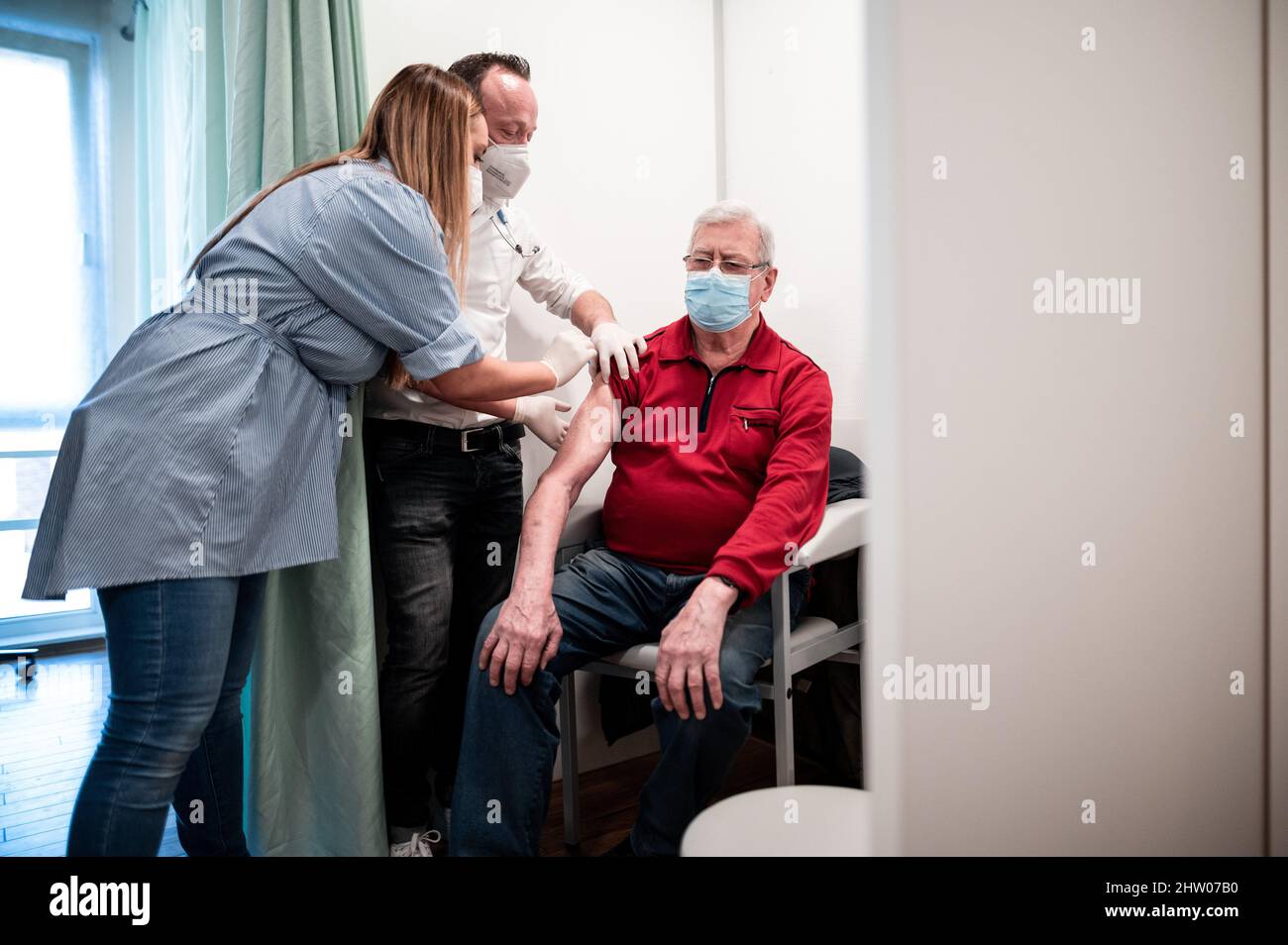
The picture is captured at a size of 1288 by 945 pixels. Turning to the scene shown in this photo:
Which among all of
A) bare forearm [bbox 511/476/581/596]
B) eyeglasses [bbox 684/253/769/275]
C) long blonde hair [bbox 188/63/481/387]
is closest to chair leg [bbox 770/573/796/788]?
bare forearm [bbox 511/476/581/596]

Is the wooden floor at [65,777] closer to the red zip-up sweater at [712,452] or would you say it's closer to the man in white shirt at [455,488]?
the man in white shirt at [455,488]

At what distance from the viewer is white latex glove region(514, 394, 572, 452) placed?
1.65m

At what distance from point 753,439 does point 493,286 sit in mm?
604

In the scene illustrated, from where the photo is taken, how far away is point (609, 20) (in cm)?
210

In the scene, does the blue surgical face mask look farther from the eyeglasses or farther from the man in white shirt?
the man in white shirt

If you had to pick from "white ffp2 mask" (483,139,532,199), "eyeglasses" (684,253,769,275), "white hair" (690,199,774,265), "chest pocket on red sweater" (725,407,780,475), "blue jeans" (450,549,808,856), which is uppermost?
"white ffp2 mask" (483,139,532,199)

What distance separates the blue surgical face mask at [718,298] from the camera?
5.39ft

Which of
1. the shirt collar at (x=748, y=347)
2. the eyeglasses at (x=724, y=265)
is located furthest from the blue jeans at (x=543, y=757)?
the eyeglasses at (x=724, y=265)

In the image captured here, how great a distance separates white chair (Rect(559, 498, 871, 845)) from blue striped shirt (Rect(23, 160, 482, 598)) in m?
0.59

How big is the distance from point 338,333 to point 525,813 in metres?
0.81

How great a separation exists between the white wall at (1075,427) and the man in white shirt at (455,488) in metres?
0.96

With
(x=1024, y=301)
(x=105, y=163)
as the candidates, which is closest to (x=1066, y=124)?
(x=1024, y=301)

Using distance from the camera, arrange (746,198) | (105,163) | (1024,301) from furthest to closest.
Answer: (105,163) < (746,198) < (1024,301)
